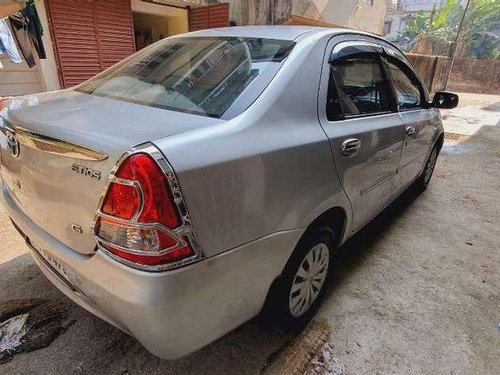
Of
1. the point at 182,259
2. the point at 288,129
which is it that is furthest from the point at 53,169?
the point at 288,129

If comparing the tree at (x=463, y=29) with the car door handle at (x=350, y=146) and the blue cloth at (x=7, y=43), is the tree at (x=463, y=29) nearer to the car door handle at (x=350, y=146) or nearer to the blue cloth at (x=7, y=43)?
the blue cloth at (x=7, y=43)

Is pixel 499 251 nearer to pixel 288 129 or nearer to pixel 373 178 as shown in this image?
pixel 373 178

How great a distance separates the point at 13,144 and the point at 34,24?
4054 millimetres

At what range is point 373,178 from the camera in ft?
7.65

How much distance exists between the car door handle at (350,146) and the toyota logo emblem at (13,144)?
1.56 m

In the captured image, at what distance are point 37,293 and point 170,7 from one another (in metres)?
7.34

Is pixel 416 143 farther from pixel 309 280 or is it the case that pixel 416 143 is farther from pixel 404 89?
pixel 309 280

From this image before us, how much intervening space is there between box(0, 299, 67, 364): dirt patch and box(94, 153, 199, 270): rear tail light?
1.08 metres

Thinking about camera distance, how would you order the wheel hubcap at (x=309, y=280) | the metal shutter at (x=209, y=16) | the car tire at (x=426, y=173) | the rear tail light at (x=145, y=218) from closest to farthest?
the rear tail light at (x=145, y=218)
the wheel hubcap at (x=309, y=280)
the car tire at (x=426, y=173)
the metal shutter at (x=209, y=16)

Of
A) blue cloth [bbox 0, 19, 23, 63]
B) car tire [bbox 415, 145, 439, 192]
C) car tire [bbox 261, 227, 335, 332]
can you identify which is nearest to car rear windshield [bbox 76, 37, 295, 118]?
car tire [bbox 261, 227, 335, 332]

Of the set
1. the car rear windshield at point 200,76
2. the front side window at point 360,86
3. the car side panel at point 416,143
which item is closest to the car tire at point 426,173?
the car side panel at point 416,143

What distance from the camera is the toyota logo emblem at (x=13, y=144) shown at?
155cm

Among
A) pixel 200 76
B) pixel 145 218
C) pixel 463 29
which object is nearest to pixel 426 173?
pixel 200 76

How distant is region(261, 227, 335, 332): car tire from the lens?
1761mm
